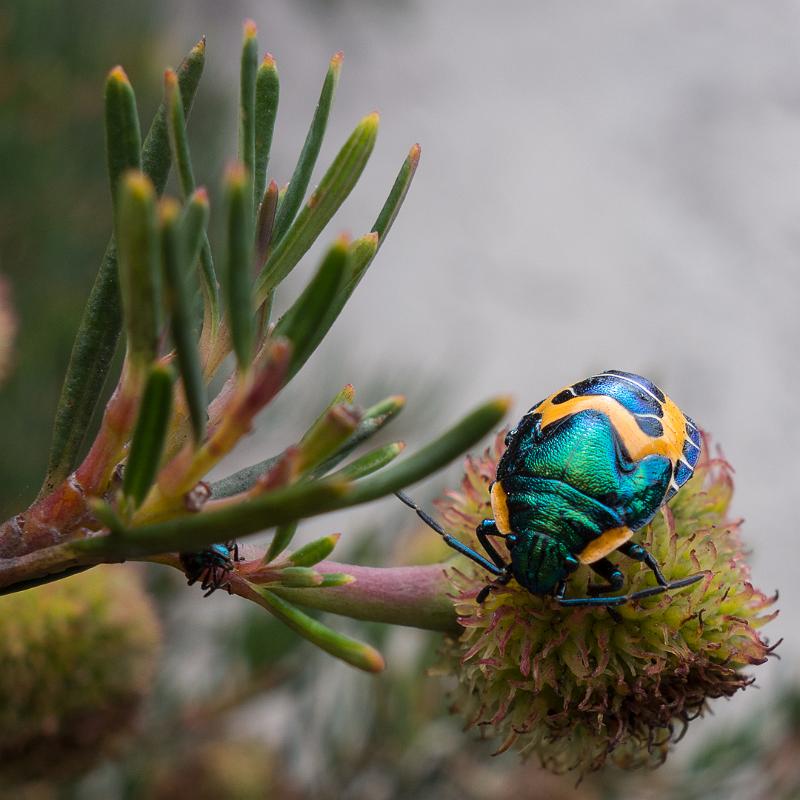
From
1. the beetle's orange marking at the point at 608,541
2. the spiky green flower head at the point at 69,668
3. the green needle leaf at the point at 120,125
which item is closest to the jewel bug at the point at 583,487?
the beetle's orange marking at the point at 608,541

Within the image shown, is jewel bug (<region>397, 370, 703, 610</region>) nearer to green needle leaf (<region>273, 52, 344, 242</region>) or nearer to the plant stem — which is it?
the plant stem

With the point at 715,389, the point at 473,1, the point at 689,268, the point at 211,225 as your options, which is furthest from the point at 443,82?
the point at 211,225

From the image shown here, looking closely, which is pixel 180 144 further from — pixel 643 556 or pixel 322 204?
pixel 643 556

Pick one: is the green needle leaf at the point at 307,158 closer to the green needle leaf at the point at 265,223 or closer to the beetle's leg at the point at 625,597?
the green needle leaf at the point at 265,223

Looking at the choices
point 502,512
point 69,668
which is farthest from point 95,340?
point 69,668

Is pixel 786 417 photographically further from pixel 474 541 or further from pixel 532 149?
pixel 474 541

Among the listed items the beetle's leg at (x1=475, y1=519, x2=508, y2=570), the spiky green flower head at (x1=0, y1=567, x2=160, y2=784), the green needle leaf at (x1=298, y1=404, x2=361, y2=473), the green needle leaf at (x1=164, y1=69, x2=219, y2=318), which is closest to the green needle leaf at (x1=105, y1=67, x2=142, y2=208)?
the green needle leaf at (x1=164, y1=69, x2=219, y2=318)
